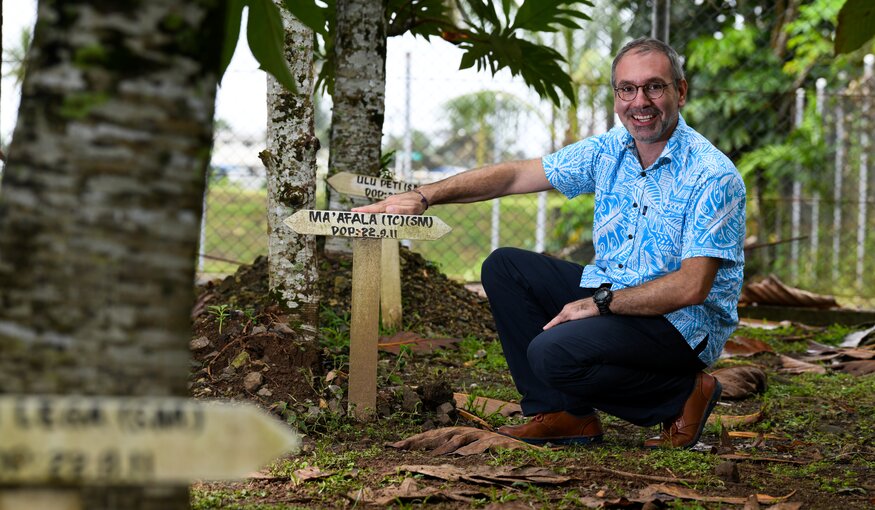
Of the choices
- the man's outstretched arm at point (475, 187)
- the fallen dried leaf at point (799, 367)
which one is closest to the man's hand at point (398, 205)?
the man's outstretched arm at point (475, 187)

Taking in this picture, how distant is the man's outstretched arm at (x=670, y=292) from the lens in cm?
307

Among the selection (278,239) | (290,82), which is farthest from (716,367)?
(290,82)

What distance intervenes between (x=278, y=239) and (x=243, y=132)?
390 cm

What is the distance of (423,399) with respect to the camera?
363 centimetres

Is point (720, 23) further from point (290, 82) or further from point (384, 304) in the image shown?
point (290, 82)

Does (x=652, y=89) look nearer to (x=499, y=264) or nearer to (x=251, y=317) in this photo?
(x=499, y=264)

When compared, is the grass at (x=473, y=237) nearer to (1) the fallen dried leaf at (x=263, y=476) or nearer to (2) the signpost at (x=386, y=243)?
(2) the signpost at (x=386, y=243)

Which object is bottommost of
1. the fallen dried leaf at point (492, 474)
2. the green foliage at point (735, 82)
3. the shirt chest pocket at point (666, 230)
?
the fallen dried leaf at point (492, 474)

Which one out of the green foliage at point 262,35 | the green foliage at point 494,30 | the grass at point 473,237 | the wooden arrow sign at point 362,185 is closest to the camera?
the green foliage at point 262,35

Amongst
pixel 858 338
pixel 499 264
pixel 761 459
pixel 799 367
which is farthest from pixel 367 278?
pixel 858 338

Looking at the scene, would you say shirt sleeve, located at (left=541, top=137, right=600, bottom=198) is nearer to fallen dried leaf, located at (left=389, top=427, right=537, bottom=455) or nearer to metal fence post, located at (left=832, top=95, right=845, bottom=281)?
fallen dried leaf, located at (left=389, top=427, right=537, bottom=455)

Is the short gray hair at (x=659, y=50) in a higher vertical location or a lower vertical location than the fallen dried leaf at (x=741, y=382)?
higher

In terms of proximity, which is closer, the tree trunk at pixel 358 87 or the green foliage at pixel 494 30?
the tree trunk at pixel 358 87

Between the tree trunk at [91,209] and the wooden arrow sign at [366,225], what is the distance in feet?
6.92
